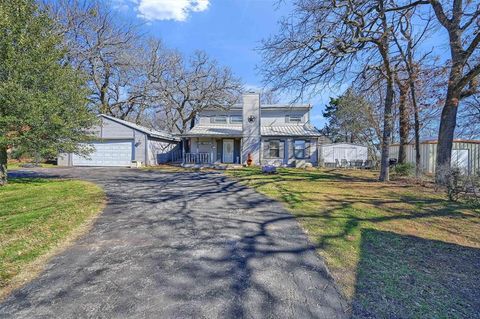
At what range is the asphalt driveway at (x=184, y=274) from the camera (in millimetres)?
2498

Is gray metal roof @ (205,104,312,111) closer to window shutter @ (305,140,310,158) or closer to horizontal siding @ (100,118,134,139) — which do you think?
window shutter @ (305,140,310,158)

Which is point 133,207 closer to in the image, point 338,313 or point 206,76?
point 338,313

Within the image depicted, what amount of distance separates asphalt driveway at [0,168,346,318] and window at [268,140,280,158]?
48.0 feet

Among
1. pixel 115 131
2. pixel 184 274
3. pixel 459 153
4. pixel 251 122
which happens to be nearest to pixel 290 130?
pixel 251 122

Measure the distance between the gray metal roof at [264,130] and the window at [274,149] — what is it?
2.44 ft

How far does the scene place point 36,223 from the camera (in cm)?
507

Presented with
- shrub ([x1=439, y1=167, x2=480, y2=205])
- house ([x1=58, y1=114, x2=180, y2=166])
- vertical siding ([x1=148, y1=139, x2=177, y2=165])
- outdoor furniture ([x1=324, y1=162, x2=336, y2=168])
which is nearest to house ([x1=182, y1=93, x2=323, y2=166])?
vertical siding ([x1=148, y1=139, x2=177, y2=165])

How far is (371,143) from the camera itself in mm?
26500

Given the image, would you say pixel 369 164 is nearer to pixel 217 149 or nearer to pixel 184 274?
pixel 217 149

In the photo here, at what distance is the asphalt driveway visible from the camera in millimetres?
2498

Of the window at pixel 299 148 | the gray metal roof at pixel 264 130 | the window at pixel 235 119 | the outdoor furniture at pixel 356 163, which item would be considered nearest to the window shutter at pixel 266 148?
the gray metal roof at pixel 264 130

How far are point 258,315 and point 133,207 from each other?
511 cm

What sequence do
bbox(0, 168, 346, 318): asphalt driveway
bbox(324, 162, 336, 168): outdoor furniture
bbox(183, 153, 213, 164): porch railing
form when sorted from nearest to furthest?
bbox(0, 168, 346, 318): asphalt driveway < bbox(183, 153, 213, 164): porch railing < bbox(324, 162, 336, 168): outdoor furniture

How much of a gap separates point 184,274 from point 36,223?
13.1ft
